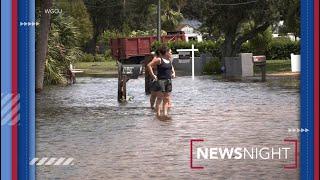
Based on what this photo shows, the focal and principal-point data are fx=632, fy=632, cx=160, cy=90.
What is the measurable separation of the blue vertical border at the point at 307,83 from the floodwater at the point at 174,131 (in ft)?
0.60

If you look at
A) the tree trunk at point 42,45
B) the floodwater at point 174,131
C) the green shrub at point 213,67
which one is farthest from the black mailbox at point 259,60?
the tree trunk at point 42,45

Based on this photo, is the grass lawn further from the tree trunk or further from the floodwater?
the tree trunk

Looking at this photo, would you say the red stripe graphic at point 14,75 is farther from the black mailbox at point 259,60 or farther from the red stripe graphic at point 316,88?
the black mailbox at point 259,60

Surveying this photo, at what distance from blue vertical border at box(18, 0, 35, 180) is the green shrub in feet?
5.54

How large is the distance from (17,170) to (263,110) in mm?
2336

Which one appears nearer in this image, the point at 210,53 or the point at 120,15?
the point at 120,15

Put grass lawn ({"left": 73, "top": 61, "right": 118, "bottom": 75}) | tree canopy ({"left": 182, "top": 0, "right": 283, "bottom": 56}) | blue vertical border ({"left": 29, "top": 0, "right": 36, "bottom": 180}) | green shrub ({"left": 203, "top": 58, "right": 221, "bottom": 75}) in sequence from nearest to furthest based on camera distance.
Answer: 1. blue vertical border ({"left": 29, "top": 0, "right": 36, "bottom": 180})
2. tree canopy ({"left": 182, "top": 0, "right": 283, "bottom": 56})
3. grass lawn ({"left": 73, "top": 61, "right": 118, "bottom": 75})
4. green shrub ({"left": 203, "top": 58, "right": 221, "bottom": 75})

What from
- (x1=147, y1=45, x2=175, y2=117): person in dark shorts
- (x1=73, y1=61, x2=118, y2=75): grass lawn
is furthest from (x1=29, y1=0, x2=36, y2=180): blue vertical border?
(x1=147, y1=45, x2=175, y2=117): person in dark shorts

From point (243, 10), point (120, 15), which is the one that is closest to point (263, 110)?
point (243, 10)

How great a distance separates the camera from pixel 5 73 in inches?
134

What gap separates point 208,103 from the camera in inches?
213

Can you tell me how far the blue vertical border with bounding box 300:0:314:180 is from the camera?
3404 mm

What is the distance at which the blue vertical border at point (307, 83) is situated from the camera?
340 cm

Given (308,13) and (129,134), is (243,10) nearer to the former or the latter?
(308,13)
